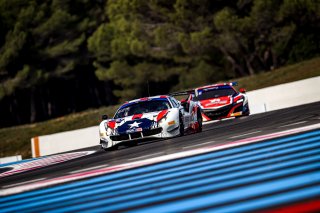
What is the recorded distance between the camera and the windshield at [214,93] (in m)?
21.5

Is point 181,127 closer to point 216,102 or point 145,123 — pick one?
point 145,123

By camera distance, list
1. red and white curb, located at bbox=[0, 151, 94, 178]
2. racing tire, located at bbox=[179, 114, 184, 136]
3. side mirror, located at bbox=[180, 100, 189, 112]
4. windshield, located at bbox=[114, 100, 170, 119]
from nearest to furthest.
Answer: red and white curb, located at bbox=[0, 151, 94, 178], racing tire, located at bbox=[179, 114, 184, 136], windshield, located at bbox=[114, 100, 170, 119], side mirror, located at bbox=[180, 100, 189, 112]

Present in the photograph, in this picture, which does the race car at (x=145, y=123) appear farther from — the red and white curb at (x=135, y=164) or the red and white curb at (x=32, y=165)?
the red and white curb at (x=135, y=164)

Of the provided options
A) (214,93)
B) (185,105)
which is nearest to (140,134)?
(185,105)

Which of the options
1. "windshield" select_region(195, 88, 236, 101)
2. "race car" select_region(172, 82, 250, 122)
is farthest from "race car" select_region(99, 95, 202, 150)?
"windshield" select_region(195, 88, 236, 101)

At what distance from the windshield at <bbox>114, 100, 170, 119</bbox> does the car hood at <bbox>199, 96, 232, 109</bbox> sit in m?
5.82

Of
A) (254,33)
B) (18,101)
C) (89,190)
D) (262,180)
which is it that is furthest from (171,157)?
(18,101)

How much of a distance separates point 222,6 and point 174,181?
37.7 m

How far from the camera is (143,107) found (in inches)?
603

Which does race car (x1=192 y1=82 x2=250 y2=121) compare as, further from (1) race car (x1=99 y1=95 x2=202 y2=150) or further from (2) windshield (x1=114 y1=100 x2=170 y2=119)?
(2) windshield (x1=114 y1=100 x2=170 y2=119)

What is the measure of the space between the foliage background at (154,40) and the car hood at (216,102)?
20.5 meters

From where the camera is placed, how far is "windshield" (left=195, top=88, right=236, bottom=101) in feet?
70.4

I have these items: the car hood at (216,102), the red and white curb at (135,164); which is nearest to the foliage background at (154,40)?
the car hood at (216,102)

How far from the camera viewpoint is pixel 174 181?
7.09m
